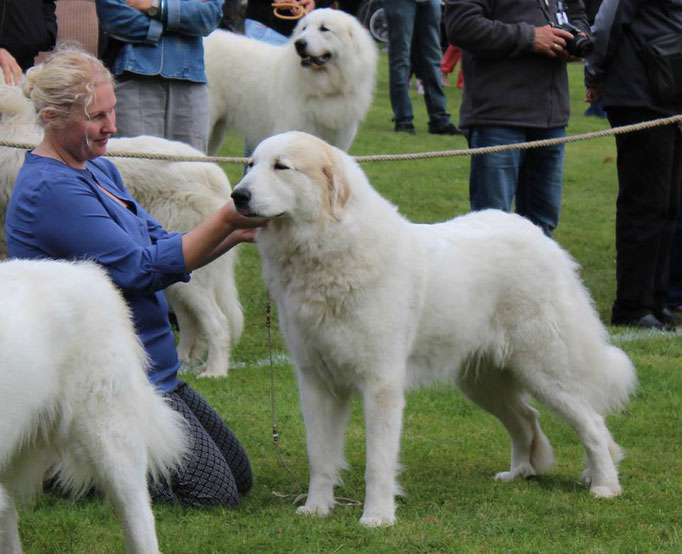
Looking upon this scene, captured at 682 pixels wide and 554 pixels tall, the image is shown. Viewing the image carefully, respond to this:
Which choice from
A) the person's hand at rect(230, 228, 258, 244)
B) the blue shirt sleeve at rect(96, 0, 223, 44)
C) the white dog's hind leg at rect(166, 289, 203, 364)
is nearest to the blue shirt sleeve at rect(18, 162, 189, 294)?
the person's hand at rect(230, 228, 258, 244)

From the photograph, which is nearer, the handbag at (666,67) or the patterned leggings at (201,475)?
the patterned leggings at (201,475)

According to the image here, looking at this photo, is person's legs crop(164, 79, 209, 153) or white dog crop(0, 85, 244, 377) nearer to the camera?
white dog crop(0, 85, 244, 377)

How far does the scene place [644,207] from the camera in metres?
6.76

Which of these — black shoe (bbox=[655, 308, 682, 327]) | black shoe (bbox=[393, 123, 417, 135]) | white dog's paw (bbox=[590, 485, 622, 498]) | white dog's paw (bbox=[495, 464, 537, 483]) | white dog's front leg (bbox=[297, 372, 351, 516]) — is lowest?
black shoe (bbox=[393, 123, 417, 135])

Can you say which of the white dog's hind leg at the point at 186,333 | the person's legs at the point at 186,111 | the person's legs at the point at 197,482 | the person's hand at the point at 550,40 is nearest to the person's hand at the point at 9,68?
the person's legs at the point at 186,111

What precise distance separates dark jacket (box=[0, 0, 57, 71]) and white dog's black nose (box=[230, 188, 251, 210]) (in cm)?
Answer: 293

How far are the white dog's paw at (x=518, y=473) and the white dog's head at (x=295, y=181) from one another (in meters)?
1.51

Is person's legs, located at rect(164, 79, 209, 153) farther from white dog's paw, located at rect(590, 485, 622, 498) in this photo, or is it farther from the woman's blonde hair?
white dog's paw, located at rect(590, 485, 622, 498)

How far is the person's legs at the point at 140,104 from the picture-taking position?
630 cm

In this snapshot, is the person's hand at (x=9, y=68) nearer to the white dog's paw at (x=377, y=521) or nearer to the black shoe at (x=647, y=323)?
the white dog's paw at (x=377, y=521)

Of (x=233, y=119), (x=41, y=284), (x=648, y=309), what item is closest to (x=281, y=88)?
Result: (x=233, y=119)

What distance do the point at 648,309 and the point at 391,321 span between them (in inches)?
145

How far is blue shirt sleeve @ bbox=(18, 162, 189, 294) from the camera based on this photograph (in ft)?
11.7

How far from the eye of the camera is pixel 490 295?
412 centimetres
